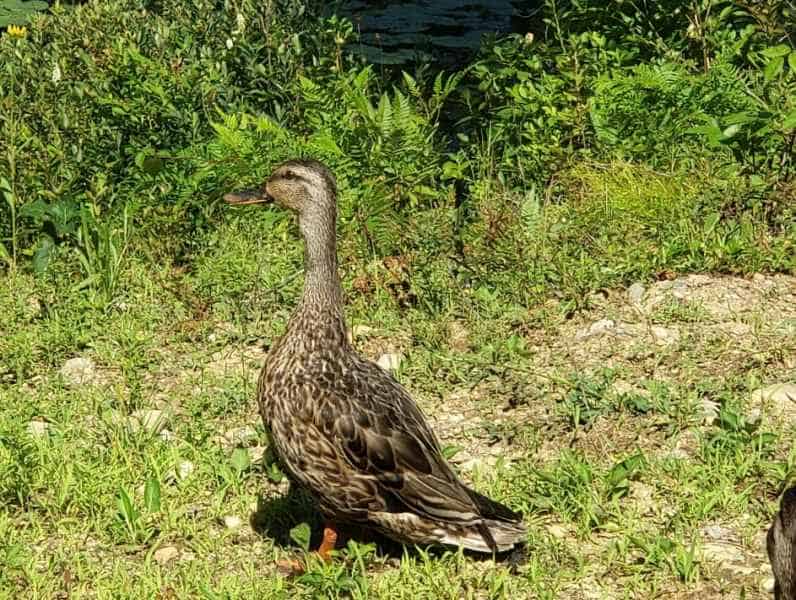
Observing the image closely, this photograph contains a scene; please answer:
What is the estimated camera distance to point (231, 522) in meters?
5.91

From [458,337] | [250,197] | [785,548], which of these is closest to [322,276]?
A: [250,197]

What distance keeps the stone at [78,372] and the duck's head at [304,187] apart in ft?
5.71

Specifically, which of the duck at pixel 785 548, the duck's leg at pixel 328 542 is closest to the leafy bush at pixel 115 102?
the duck's leg at pixel 328 542

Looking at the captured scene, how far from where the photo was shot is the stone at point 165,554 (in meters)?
5.65

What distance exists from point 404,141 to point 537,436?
97.2 inches

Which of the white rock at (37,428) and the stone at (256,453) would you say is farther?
the white rock at (37,428)

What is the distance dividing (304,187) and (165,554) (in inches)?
66.7

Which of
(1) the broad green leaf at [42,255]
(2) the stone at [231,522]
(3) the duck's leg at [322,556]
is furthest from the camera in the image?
→ (1) the broad green leaf at [42,255]

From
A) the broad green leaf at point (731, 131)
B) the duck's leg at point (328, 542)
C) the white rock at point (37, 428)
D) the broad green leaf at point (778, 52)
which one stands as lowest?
the duck's leg at point (328, 542)

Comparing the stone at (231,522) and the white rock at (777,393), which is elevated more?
the white rock at (777,393)

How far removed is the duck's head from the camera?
19.5 feet

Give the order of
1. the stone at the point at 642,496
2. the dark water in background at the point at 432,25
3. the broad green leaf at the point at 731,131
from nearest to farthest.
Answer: the stone at the point at 642,496 → the broad green leaf at the point at 731,131 → the dark water in background at the point at 432,25

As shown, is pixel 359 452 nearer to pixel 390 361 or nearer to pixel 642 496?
pixel 642 496

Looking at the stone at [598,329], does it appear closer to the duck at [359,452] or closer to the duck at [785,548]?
the duck at [359,452]
